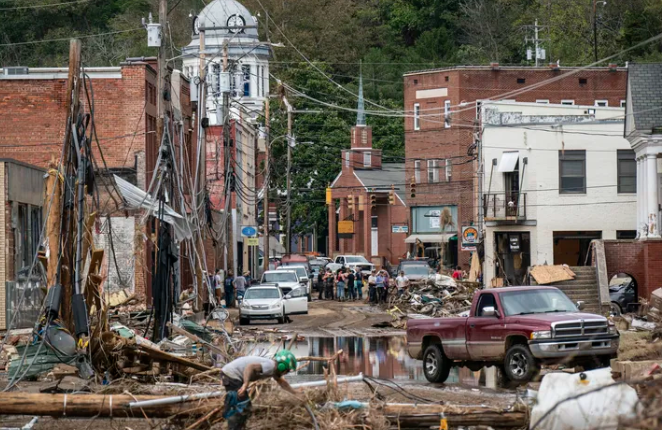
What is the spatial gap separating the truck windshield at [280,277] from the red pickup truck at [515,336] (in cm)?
2578

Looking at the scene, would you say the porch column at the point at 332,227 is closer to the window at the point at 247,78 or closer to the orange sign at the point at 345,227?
the orange sign at the point at 345,227

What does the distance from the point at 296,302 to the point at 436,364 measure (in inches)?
851

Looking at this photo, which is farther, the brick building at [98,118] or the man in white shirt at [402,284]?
the man in white shirt at [402,284]

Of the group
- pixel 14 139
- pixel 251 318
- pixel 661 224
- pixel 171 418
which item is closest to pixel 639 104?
pixel 661 224

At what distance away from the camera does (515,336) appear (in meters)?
21.8

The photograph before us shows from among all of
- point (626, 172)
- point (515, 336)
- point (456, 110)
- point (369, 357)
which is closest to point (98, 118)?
point (369, 357)

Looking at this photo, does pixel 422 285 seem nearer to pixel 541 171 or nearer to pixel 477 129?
pixel 541 171

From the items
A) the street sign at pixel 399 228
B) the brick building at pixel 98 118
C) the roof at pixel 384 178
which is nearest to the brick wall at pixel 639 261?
the brick building at pixel 98 118

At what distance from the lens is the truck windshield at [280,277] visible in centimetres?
4946

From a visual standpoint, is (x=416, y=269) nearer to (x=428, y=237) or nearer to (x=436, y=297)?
(x=436, y=297)

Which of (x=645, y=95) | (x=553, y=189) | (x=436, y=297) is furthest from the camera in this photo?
(x=553, y=189)

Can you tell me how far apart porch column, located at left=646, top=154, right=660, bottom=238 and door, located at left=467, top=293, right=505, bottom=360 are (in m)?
21.1

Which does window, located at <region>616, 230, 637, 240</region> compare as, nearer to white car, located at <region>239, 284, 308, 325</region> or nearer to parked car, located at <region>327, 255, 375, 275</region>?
white car, located at <region>239, 284, 308, 325</region>

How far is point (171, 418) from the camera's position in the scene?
15.5m
